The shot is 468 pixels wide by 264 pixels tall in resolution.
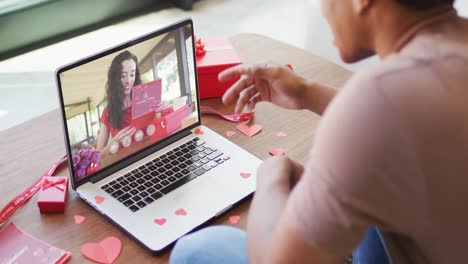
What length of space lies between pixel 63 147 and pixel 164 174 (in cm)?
25

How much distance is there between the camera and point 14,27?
282 cm

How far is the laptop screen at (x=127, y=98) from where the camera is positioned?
111cm

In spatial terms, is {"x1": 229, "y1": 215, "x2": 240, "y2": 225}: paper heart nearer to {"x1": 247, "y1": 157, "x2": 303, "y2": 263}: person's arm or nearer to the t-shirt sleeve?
{"x1": 247, "y1": 157, "x2": 303, "y2": 263}: person's arm

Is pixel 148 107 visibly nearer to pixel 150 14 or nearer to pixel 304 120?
pixel 304 120

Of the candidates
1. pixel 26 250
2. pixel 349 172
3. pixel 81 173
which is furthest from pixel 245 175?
pixel 349 172

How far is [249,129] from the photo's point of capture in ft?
4.43

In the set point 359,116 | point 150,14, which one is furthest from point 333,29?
point 150,14

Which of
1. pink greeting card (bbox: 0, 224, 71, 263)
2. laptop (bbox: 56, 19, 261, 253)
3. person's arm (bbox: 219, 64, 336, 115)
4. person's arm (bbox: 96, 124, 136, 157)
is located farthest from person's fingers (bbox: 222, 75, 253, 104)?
pink greeting card (bbox: 0, 224, 71, 263)

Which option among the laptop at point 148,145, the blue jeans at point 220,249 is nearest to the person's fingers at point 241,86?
the laptop at point 148,145

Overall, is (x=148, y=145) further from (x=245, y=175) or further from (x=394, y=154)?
(x=394, y=154)

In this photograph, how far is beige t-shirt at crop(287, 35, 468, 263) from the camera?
67cm

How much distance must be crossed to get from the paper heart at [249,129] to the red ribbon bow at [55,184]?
41 centimetres

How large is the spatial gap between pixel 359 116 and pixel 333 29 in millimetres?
223

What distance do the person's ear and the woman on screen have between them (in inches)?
20.7
